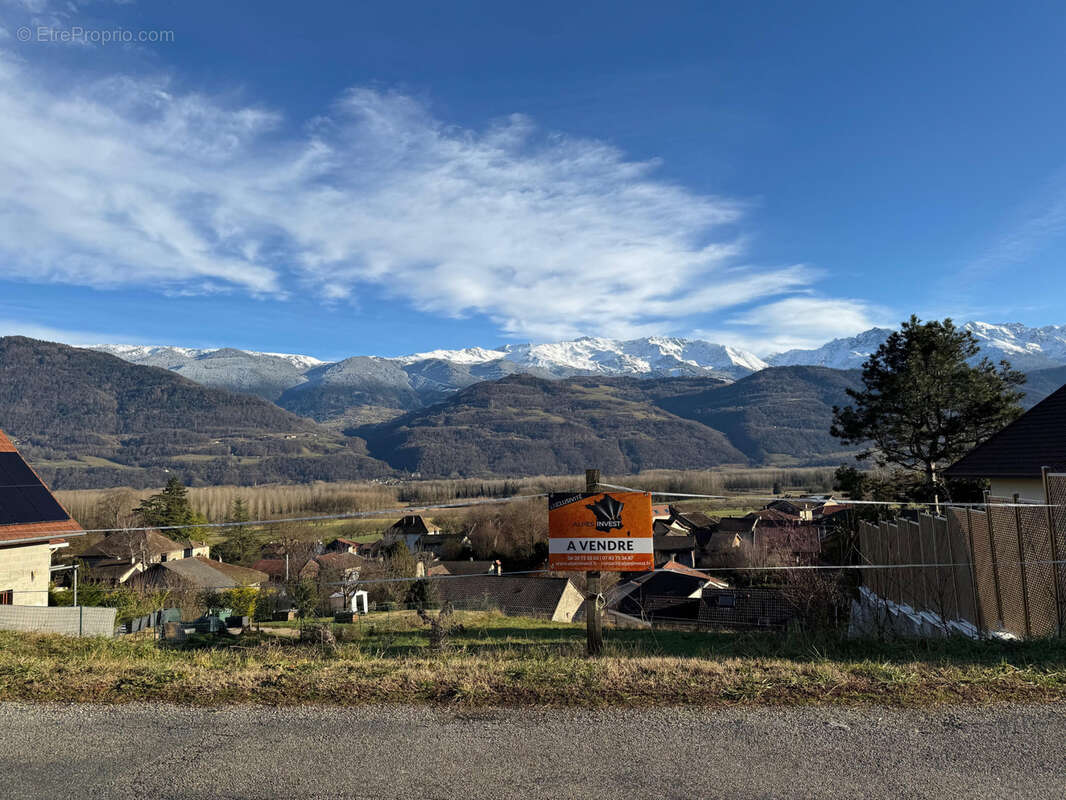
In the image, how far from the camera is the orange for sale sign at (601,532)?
646cm

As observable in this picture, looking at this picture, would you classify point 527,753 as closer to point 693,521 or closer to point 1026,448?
point 1026,448

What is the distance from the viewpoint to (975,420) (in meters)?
29.0

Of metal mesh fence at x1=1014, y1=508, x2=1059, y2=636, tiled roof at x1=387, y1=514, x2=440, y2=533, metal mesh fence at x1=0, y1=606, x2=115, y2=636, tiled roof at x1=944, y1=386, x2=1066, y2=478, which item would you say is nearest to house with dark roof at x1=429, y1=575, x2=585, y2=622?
tiled roof at x1=944, y1=386, x2=1066, y2=478

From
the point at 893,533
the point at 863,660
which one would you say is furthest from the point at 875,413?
the point at 863,660

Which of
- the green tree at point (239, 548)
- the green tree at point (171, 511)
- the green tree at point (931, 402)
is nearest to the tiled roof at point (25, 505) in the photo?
the green tree at point (931, 402)

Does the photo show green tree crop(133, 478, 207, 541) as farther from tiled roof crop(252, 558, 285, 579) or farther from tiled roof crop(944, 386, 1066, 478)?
tiled roof crop(944, 386, 1066, 478)

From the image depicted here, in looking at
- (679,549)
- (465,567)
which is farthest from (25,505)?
(679,549)

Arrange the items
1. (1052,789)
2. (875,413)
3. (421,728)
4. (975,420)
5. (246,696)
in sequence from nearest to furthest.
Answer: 1. (1052,789)
2. (421,728)
3. (246,696)
4. (975,420)
5. (875,413)

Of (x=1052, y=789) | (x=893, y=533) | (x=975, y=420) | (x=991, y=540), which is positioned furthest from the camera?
(x=975, y=420)

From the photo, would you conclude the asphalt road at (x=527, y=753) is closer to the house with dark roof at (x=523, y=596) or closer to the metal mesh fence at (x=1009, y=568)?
the metal mesh fence at (x=1009, y=568)

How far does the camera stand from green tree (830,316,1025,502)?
28.8 metres

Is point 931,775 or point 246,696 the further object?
point 246,696

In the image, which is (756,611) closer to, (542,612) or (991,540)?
(542,612)

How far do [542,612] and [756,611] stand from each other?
13947mm
